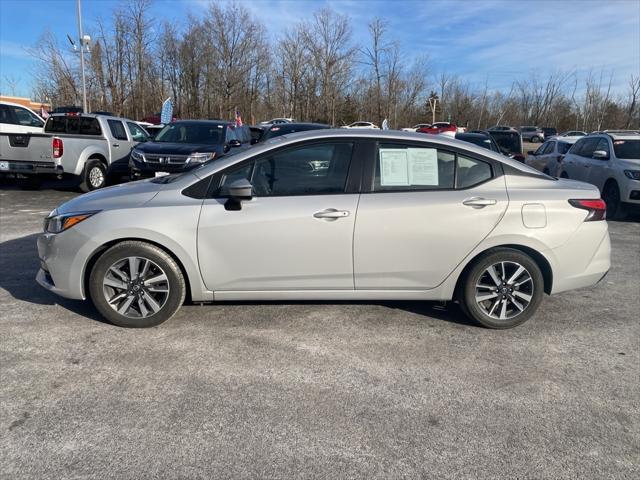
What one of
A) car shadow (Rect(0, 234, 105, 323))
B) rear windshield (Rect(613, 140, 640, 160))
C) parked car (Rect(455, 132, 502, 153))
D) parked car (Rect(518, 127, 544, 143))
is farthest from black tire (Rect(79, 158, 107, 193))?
parked car (Rect(518, 127, 544, 143))

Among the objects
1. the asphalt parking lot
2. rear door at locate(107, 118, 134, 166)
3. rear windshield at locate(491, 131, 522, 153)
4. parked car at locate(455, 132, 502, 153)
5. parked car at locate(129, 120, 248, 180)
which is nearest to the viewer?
the asphalt parking lot

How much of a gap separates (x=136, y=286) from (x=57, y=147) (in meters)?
8.41

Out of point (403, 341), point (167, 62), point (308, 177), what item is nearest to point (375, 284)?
point (403, 341)

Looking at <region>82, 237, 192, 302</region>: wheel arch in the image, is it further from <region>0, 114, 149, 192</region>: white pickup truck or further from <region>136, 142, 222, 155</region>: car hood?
<region>0, 114, 149, 192</region>: white pickup truck

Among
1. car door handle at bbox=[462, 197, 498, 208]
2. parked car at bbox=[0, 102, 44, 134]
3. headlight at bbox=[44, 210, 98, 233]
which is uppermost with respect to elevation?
parked car at bbox=[0, 102, 44, 134]

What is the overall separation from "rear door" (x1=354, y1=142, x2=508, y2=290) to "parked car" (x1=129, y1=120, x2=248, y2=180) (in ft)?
20.4

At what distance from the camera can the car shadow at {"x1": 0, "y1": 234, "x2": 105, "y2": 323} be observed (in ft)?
15.1

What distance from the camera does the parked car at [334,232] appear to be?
4.03 metres

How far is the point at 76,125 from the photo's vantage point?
40.0ft

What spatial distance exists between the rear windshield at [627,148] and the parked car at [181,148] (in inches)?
310

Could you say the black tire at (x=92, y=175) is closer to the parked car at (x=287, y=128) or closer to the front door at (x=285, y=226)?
the parked car at (x=287, y=128)

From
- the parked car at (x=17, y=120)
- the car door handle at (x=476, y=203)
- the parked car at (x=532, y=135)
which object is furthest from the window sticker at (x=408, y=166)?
the parked car at (x=532, y=135)

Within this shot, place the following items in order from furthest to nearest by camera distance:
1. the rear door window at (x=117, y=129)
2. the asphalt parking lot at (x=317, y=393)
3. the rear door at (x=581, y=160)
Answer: the rear door window at (x=117, y=129) < the rear door at (x=581, y=160) < the asphalt parking lot at (x=317, y=393)

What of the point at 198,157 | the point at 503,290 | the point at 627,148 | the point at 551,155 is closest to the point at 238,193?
the point at 503,290
